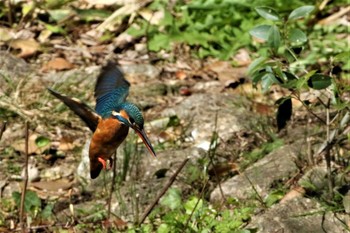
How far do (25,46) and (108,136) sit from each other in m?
4.33

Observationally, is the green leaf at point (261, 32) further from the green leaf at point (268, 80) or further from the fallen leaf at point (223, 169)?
the fallen leaf at point (223, 169)

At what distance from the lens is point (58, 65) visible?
6.95m

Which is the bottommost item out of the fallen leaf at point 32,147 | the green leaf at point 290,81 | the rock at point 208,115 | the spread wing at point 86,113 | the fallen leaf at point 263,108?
the fallen leaf at point 263,108

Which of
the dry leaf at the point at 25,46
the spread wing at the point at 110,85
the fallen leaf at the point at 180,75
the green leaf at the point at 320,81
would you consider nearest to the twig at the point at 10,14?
the dry leaf at the point at 25,46

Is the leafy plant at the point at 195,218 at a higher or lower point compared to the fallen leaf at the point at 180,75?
higher

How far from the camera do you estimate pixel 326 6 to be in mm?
7559

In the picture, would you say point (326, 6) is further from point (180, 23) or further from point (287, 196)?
point (287, 196)

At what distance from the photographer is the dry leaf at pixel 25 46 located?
23.3 ft

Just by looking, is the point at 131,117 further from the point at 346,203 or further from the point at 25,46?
the point at 25,46

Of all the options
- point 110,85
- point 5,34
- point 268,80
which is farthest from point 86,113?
point 5,34

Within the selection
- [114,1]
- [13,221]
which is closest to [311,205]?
[13,221]

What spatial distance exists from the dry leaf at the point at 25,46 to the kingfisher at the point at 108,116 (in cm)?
389

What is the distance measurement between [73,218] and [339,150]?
149cm

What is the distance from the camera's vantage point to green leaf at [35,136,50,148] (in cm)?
558
